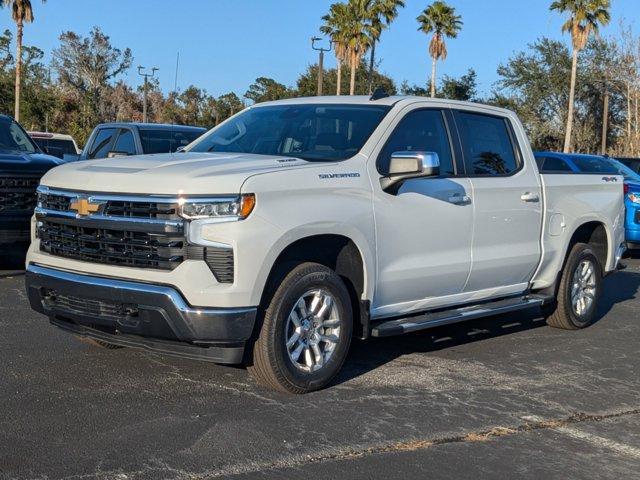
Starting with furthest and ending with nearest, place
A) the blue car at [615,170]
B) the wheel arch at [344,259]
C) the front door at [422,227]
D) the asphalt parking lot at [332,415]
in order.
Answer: the blue car at [615,170]
the front door at [422,227]
the wheel arch at [344,259]
the asphalt parking lot at [332,415]

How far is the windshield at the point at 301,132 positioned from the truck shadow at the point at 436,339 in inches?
64.5

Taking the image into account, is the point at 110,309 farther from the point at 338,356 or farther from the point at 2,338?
the point at 2,338

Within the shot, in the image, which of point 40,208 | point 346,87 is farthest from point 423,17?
point 40,208

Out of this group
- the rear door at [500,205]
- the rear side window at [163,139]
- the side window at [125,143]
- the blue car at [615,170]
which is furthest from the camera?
the blue car at [615,170]

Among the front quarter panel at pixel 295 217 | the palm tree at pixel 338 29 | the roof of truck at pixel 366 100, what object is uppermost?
the palm tree at pixel 338 29

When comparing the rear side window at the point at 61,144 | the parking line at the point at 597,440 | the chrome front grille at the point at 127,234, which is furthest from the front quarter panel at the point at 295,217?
the rear side window at the point at 61,144

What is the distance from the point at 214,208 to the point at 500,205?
2.88 meters

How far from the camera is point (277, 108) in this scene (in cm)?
711

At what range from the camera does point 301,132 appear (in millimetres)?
6586

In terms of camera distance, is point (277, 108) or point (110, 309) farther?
point (277, 108)

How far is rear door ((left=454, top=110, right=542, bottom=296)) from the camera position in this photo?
275 inches

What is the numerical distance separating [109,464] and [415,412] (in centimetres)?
199

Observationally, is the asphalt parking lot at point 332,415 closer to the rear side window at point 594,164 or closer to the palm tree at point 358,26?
the rear side window at point 594,164

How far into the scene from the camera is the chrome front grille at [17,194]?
386 inches
